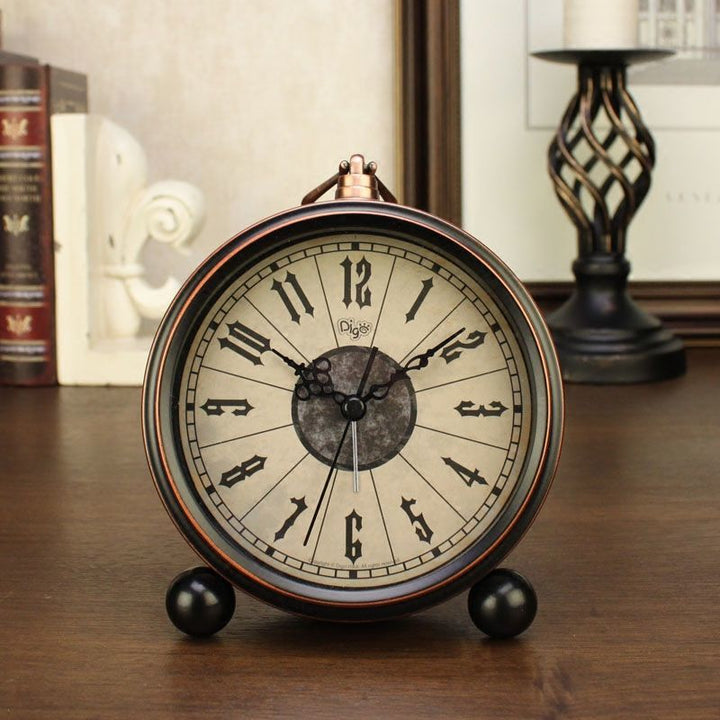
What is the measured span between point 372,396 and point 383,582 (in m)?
0.10

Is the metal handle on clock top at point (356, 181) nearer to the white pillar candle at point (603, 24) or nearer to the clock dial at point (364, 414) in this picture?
the clock dial at point (364, 414)

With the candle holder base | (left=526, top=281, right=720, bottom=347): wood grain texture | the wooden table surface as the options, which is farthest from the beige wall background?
the wooden table surface

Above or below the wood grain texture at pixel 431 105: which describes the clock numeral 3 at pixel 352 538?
below

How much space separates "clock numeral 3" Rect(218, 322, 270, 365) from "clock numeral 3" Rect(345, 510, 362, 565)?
100mm

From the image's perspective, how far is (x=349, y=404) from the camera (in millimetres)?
686

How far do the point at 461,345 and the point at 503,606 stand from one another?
0.47ft

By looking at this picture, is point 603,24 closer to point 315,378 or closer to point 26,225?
point 26,225

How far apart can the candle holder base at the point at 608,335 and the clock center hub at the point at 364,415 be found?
3.06 feet

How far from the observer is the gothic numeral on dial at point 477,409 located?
27.3 inches

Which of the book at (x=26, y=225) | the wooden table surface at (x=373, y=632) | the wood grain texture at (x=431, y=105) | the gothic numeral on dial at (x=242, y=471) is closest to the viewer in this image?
the wooden table surface at (x=373, y=632)

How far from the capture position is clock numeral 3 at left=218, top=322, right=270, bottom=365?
70cm

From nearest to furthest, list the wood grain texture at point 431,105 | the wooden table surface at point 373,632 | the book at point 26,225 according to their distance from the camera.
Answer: the wooden table surface at point 373,632, the book at point 26,225, the wood grain texture at point 431,105

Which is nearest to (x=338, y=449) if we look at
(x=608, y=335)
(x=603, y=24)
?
(x=608, y=335)

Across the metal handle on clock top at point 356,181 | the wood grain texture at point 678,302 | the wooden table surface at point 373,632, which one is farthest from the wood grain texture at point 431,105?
the metal handle on clock top at point 356,181
